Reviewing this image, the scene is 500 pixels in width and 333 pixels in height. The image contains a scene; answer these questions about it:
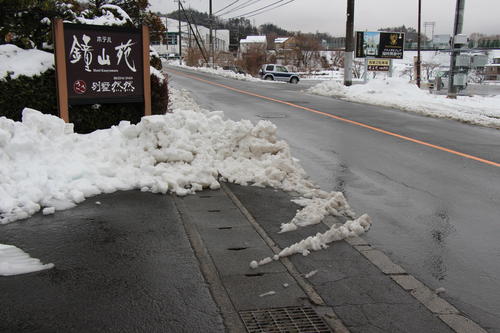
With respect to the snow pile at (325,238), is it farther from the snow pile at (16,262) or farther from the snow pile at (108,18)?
the snow pile at (108,18)

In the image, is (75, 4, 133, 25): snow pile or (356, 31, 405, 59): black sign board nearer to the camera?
(75, 4, 133, 25): snow pile

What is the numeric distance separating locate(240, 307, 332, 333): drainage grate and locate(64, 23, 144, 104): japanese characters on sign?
6092 mm

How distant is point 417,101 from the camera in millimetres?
19312

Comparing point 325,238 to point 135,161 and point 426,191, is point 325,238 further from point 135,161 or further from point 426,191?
point 135,161

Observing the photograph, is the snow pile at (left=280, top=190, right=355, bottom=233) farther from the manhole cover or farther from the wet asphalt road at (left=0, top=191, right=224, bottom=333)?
the manhole cover

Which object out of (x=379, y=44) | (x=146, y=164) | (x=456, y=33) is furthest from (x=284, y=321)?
(x=379, y=44)

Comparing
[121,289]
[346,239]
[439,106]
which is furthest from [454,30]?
[121,289]

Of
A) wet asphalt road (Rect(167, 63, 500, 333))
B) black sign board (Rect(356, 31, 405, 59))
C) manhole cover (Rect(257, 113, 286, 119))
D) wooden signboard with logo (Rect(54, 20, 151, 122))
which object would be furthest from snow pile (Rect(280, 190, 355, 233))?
black sign board (Rect(356, 31, 405, 59))

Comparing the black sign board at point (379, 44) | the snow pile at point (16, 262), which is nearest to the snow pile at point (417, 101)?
the black sign board at point (379, 44)

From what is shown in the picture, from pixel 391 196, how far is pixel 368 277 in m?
2.66

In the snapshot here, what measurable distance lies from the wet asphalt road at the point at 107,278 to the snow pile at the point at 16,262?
0.09 m

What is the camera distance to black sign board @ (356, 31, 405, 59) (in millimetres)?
29625

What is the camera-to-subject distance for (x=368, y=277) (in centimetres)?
387

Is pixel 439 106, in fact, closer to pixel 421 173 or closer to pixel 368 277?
pixel 421 173
